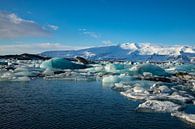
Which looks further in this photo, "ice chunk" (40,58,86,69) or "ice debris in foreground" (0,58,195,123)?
"ice chunk" (40,58,86,69)

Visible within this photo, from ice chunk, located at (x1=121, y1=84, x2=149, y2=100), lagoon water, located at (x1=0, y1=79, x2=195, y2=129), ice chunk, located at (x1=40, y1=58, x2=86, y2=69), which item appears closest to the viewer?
lagoon water, located at (x1=0, y1=79, x2=195, y2=129)

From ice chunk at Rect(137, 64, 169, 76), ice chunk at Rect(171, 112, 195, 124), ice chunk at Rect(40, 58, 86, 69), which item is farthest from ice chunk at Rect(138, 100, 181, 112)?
ice chunk at Rect(40, 58, 86, 69)

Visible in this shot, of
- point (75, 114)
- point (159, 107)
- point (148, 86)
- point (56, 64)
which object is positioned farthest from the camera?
point (56, 64)

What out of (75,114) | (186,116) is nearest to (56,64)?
(75,114)

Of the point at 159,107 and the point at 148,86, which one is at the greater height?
the point at 148,86

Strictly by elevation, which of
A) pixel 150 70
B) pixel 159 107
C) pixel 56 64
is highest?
pixel 56 64

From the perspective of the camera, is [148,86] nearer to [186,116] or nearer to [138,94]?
[138,94]

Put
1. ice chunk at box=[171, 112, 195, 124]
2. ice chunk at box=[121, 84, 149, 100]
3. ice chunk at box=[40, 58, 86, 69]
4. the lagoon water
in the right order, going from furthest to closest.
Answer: ice chunk at box=[40, 58, 86, 69] < ice chunk at box=[121, 84, 149, 100] < ice chunk at box=[171, 112, 195, 124] < the lagoon water

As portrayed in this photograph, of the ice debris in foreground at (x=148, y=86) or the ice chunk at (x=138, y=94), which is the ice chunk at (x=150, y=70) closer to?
the ice debris in foreground at (x=148, y=86)

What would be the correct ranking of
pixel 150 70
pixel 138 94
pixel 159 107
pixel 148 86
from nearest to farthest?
1. pixel 159 107
2. pixel 138 94
3. pixel 148 86
4. pixel 150 70

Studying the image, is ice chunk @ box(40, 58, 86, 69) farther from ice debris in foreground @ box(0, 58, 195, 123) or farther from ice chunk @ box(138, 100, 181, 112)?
ice chunk @ box(138, 100, 181, 112)
